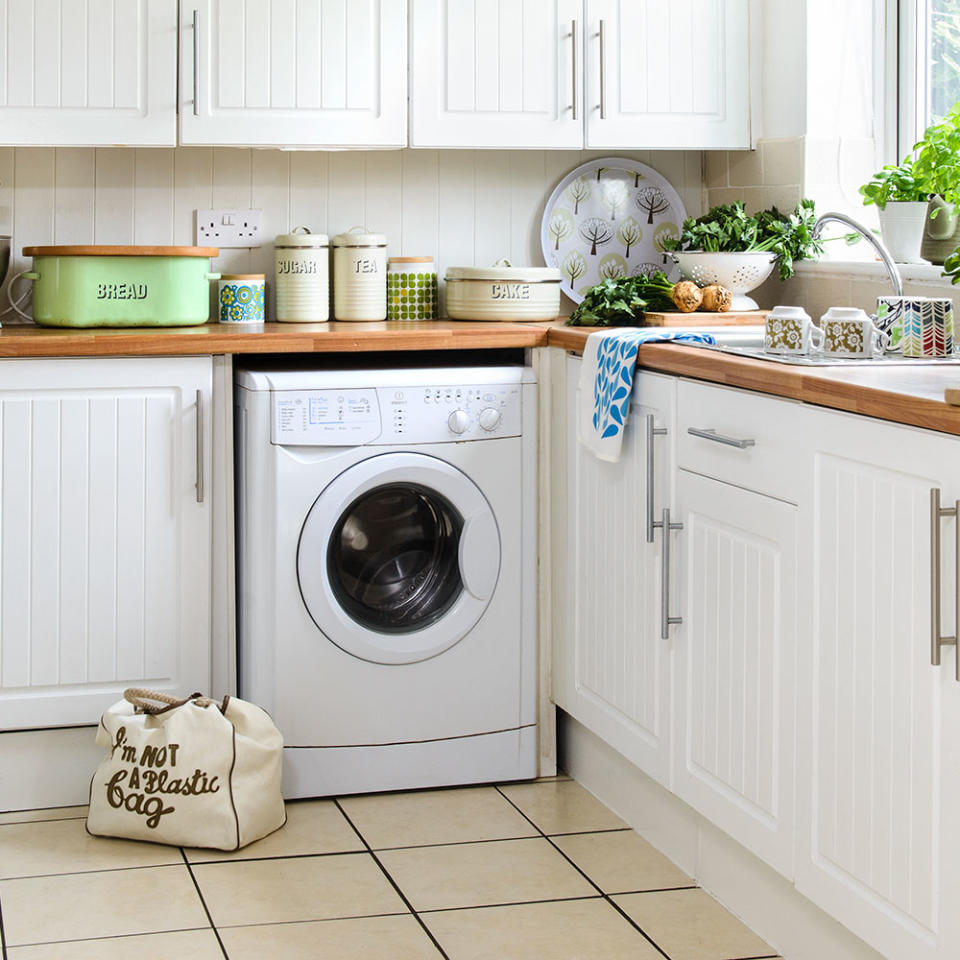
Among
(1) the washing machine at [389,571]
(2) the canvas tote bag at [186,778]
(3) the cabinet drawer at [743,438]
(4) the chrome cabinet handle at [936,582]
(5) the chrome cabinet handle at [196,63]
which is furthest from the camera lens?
(5) the chrome cabinet handle at [196,63]

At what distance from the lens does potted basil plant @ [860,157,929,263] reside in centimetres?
284

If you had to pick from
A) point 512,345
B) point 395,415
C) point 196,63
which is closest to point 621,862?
point 395,415

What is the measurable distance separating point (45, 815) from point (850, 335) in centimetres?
182

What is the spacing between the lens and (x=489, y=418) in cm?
296

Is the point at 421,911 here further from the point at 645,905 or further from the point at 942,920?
the point at 942,920

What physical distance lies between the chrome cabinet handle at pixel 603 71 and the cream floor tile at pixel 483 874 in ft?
5.47

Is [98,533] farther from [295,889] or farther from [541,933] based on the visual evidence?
[541,933]

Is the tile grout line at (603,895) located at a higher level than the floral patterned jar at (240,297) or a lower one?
lower

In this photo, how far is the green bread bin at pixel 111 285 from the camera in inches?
118

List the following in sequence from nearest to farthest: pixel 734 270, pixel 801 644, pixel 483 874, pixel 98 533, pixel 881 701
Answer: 1. pixel 881 701
2. pixel 801 644
3. pixel 483 874
4. pixel 98 533
5. pixel 734 270

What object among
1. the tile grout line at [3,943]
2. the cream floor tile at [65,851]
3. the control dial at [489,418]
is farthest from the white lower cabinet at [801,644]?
the tile grout line at [3,943]

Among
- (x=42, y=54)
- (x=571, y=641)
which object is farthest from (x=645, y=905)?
(x=42, y=54)

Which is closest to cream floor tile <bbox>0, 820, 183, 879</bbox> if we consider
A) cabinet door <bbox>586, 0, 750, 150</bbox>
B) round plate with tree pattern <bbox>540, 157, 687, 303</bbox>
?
round plate with tree pattern <bbox>540, 157, 687, 303</bbox>

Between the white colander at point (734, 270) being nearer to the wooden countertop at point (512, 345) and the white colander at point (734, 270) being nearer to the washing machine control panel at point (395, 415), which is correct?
the wooden countertop at point (512, 345)
